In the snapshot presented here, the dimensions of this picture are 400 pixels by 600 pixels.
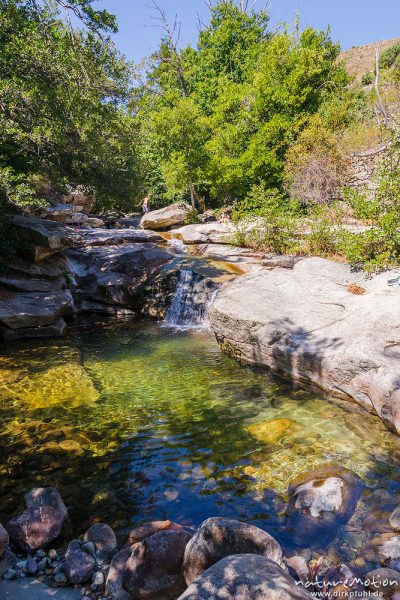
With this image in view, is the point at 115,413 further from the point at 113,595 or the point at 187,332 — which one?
the point at 187,332

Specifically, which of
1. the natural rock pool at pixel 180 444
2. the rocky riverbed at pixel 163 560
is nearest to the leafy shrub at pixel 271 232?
the natural rock pool at pixel 180 444

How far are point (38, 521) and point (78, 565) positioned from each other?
647mm

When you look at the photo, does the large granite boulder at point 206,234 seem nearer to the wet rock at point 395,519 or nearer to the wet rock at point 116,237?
the wet rock at point 116,237

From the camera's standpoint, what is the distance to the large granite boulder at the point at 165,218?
22766 mm

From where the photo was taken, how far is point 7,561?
3357 mm

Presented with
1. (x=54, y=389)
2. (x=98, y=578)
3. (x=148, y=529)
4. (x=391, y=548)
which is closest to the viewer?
(x=98, y=578)

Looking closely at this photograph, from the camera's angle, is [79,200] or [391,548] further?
[79,200]

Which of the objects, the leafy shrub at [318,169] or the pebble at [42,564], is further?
the leafy shrub at [318,169]

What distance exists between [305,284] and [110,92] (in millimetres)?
7621

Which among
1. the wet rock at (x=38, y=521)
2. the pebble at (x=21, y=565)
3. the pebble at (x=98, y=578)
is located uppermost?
the wet rock at (x=38, y=521)

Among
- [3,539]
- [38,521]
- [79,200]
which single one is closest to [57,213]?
[79,200]

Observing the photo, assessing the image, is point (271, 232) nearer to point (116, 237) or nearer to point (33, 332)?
point (116, 237)

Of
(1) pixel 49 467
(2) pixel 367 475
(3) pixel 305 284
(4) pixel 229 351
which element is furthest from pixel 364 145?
(1) pixel 49 467

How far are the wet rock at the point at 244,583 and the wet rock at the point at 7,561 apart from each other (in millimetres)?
1784
